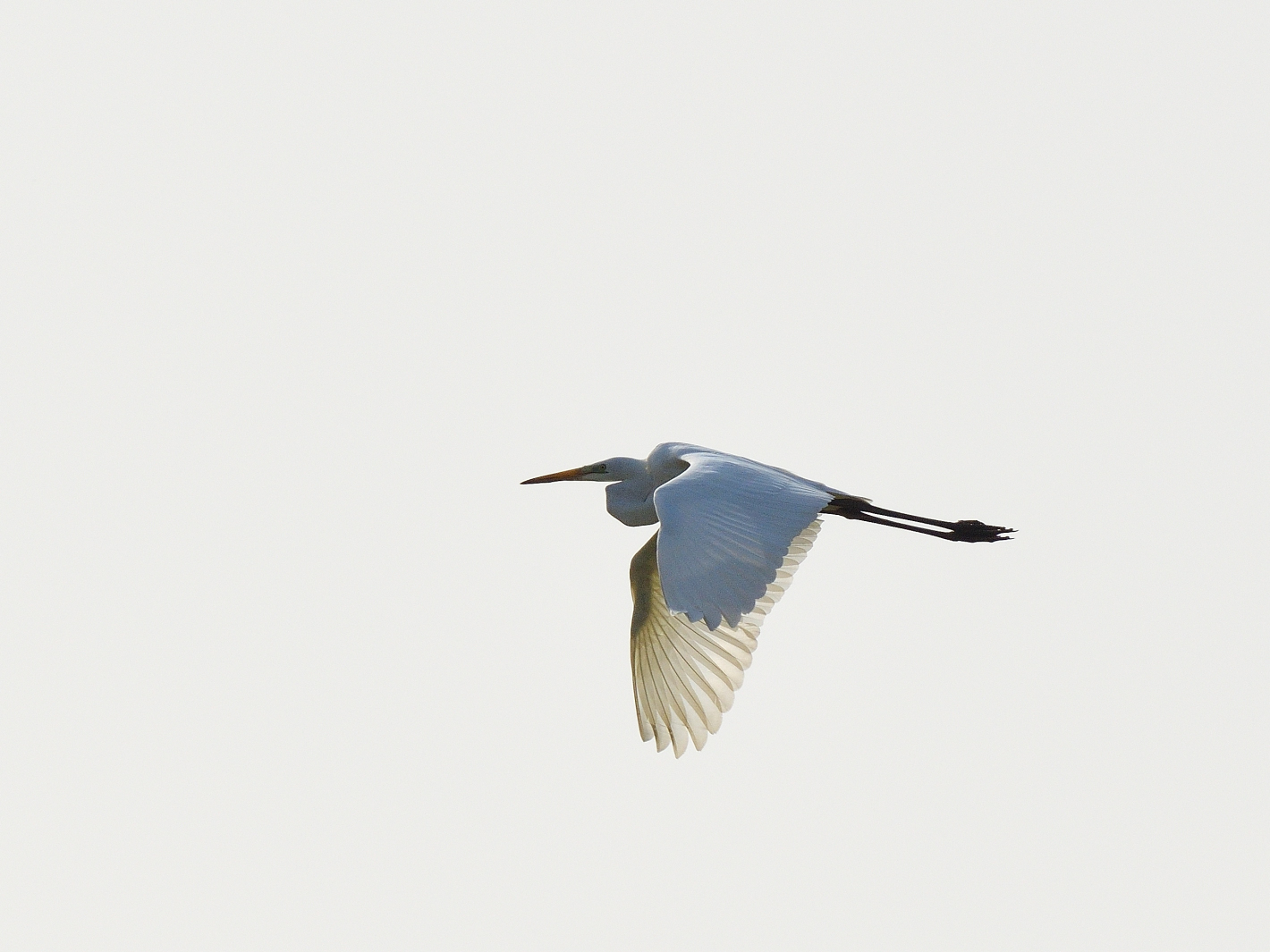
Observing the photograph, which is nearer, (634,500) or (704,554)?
(704,554)

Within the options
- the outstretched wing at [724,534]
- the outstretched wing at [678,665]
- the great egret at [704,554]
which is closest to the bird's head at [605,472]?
the great egret at [704,554]

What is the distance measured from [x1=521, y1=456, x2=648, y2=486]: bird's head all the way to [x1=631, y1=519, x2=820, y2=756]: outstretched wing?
0.46m

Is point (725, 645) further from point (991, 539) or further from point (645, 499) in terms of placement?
point (991, 539)

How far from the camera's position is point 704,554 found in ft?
26.0

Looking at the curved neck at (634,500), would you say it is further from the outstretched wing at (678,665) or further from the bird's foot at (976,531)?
the bird's foot at (976,531)

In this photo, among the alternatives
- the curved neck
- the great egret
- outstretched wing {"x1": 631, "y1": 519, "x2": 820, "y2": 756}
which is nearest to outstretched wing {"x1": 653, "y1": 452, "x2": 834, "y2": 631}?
the great egret

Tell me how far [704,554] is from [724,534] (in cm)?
23

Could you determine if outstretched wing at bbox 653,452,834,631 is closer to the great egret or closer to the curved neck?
the great egret

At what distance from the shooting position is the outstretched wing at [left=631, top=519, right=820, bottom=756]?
33.2 feet

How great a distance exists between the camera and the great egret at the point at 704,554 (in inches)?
310

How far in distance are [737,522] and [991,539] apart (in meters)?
2.81

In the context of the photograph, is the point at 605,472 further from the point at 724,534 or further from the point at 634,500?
the point at 724,534

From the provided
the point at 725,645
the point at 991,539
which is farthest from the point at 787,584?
the point at 991,539

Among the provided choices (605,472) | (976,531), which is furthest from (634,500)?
(976,531)
